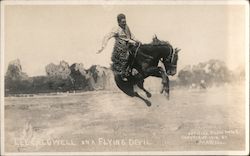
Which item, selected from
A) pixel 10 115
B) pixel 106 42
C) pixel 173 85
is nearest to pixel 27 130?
pixel 10 115

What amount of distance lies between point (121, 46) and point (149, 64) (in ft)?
0.32

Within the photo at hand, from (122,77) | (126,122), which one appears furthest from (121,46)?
(126,122)

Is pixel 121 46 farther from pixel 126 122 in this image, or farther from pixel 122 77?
pixel 126 122

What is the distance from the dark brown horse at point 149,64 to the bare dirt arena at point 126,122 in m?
0.03

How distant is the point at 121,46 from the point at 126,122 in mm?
224

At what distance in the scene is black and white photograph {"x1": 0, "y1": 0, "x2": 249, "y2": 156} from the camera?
125cm

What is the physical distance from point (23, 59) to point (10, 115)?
0.17m

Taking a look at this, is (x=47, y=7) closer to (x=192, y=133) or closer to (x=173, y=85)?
(x=173, y=85)

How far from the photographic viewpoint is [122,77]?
4.17ft

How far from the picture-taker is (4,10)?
49.3 inches

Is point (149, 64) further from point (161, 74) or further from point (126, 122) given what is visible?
point (126, 122)

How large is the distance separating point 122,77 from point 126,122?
0.13 m

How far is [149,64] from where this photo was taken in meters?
1.27

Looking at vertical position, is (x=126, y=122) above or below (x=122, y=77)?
below
